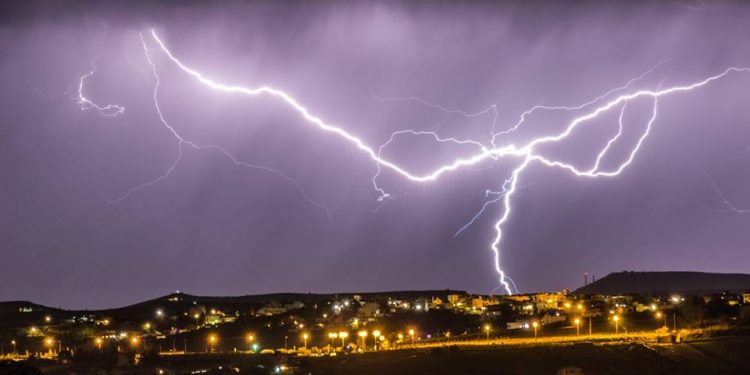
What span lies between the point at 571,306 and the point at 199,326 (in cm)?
2878

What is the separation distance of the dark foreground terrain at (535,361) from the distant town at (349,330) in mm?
1014

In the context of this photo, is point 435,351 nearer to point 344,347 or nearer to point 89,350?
point 344,347

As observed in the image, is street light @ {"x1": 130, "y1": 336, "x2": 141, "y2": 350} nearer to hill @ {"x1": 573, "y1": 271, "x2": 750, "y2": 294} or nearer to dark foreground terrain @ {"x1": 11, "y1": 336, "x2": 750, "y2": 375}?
dark foreground terrain @ {"x1": 11, "y1": 336, "x2": 750, "y2": 375}

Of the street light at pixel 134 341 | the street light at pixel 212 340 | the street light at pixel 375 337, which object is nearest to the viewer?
the street light at pixel 375 337

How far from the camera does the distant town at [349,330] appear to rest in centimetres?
4997

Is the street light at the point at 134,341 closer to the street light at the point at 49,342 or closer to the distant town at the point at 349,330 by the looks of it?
the distant town at the point at 349,330

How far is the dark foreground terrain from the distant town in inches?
39.9

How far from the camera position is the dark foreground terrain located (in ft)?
125

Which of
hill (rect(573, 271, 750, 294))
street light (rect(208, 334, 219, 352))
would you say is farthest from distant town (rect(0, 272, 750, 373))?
hill (rect(573, 271, 750, 294))

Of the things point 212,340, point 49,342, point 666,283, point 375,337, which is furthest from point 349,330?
point 666,283

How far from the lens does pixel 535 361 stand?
3906cm

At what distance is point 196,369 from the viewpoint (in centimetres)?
4544

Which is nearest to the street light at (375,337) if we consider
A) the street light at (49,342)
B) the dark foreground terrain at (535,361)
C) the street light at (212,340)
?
the dark foreground terrain at (535,361)

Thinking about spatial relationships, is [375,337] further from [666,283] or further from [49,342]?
[666,283]
